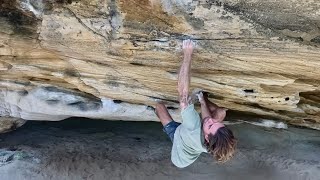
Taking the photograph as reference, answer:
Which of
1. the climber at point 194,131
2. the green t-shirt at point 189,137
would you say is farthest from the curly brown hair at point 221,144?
the green t-shirt at point 189,137

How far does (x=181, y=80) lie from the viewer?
3465mm

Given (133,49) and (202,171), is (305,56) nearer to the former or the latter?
(133,49)

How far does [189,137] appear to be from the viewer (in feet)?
11.4

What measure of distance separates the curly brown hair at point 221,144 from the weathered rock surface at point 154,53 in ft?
1.78

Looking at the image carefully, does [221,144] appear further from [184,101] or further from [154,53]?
[154,53]

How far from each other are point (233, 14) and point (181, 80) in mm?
540

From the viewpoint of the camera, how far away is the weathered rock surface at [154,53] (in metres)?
3.25

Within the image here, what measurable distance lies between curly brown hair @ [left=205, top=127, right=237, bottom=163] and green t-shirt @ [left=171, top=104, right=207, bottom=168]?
0.16 meters

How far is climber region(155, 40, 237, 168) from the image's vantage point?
3240 millimetres

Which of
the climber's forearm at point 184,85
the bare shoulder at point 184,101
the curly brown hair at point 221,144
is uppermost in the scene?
the climber's forearm at point 184,85

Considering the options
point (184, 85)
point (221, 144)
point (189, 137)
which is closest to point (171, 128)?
point (189, 137)

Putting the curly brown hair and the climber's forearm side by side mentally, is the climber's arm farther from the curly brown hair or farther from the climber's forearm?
the curly brown hair

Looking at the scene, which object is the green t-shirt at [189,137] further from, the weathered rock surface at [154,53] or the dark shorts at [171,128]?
the weathered rock surface at [154,53]

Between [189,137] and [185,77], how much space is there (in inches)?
14.9
